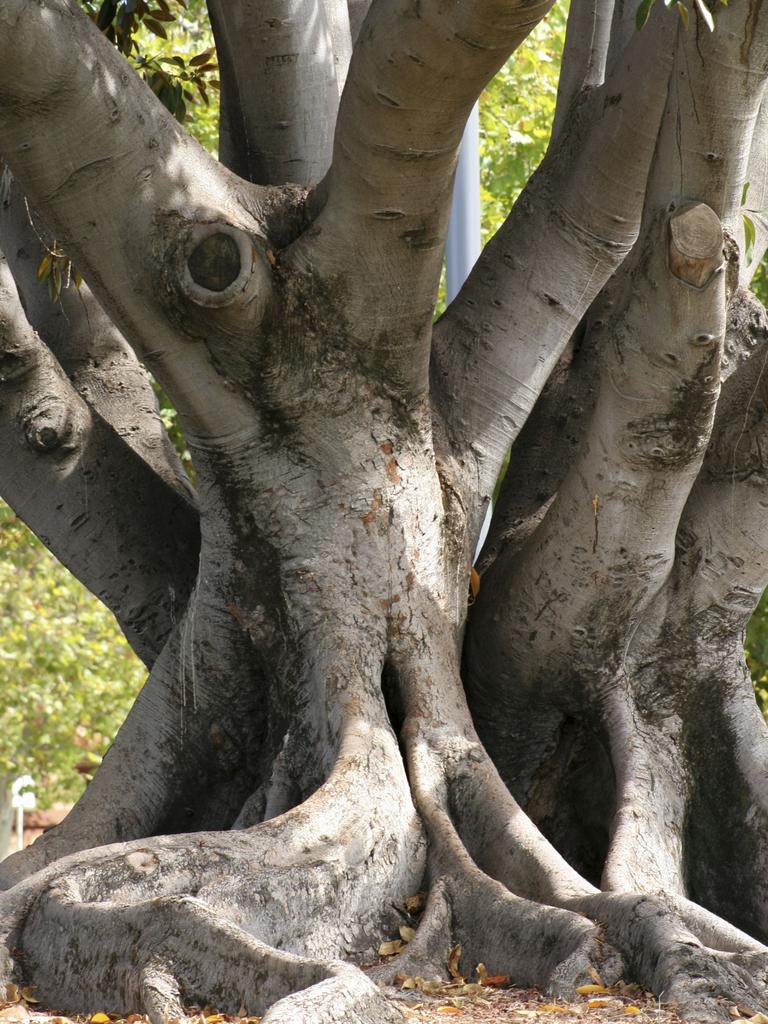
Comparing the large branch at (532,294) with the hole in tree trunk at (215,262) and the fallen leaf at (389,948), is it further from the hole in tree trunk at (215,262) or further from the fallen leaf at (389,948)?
the fallen leaf at (389,948)

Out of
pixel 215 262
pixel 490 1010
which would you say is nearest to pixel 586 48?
pixel 215 262

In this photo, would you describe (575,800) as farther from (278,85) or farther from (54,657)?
(54,657)

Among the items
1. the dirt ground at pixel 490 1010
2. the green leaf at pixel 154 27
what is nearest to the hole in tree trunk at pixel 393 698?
the dirt ground at pixel 490 1010

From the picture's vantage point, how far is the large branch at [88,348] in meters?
6.23

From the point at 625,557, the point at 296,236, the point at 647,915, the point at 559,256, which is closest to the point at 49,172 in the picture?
the point at 296,236

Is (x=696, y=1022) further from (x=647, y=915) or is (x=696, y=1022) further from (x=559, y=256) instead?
(x=559, y=256)

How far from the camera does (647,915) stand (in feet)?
12.3

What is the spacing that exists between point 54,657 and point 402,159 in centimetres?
1506

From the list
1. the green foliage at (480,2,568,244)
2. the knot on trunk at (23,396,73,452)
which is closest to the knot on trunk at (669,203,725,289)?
the knot on trunk at (23,396,73,452)

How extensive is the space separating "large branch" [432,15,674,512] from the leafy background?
16.7 feet

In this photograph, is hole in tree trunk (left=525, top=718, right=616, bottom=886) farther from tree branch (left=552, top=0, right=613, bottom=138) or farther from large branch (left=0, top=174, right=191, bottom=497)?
tree branch (left=552, top=0, right=613, bottom=138)

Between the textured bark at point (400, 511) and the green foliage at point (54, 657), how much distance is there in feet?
41.1

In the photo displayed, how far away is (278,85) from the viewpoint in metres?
5.32

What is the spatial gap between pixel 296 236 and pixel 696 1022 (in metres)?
2.89
